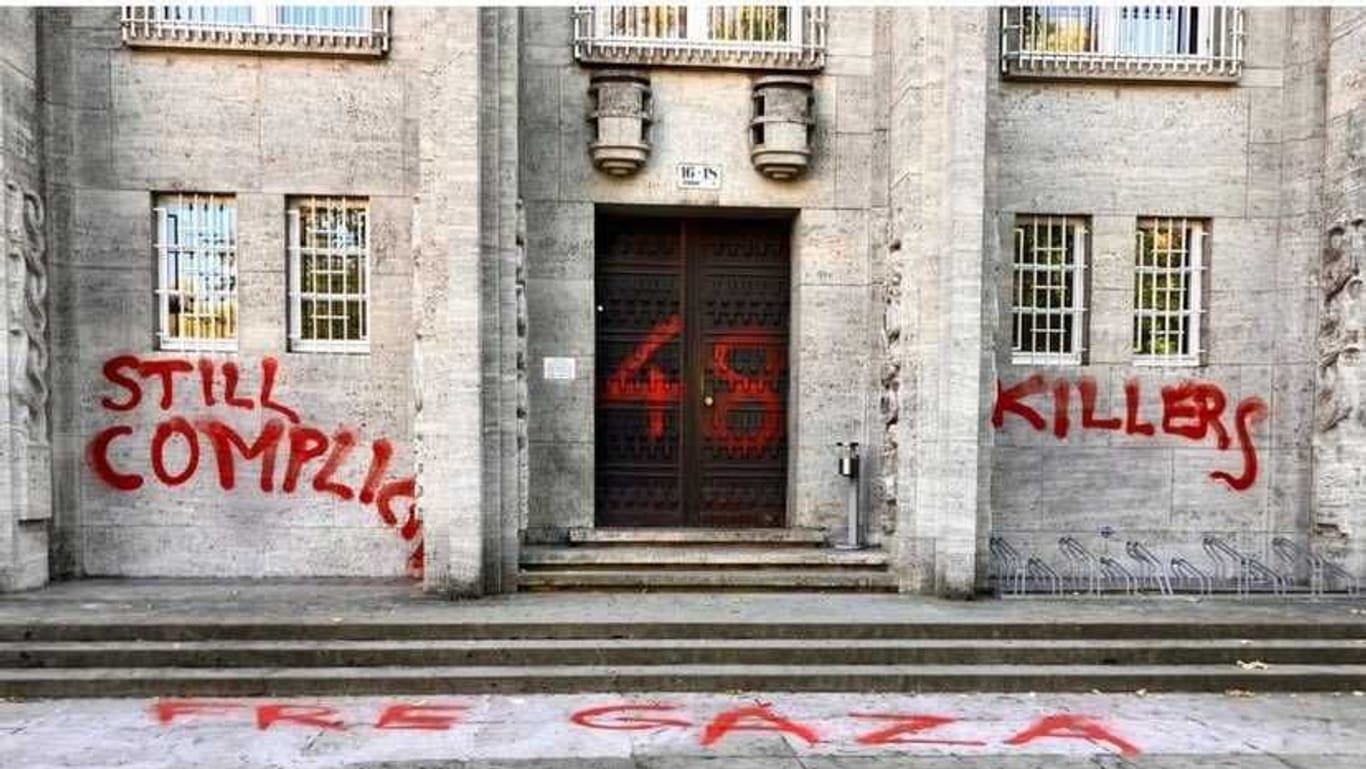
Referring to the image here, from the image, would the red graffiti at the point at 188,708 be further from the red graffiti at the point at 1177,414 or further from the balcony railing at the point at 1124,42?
the balcony railing at the point at 1124,42

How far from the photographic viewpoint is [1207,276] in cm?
953

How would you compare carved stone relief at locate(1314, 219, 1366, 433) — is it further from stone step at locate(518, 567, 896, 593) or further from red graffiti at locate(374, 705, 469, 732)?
red graffiti at locate(374, 705, 469, 732)

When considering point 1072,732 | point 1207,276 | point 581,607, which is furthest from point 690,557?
point 1207,276

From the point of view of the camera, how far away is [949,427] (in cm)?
819

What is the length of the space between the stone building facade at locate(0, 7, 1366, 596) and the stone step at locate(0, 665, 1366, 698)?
60.0 inches

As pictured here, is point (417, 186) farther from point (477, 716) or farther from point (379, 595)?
point (477, 716)

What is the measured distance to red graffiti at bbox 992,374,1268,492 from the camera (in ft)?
30.8

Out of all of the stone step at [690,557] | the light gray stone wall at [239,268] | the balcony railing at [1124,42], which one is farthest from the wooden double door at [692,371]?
the balcony railing at [1124,42]

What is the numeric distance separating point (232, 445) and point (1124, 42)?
32.5ft

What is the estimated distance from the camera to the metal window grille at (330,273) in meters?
9.02

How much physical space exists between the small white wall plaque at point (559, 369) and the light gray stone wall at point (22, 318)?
4608 mm

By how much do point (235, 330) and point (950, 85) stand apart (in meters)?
7.18

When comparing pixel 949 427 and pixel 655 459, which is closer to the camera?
pixel 949 427

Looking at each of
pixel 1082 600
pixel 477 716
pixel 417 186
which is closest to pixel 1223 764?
pixel 1082 600
